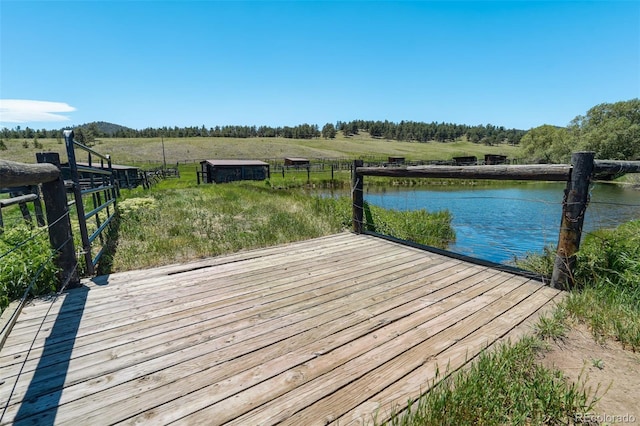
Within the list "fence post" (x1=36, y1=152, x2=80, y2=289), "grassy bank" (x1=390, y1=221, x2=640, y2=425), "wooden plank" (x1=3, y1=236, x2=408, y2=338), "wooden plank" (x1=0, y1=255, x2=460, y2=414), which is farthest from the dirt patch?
"fence post" (x1=36, y1=152, x2=80, y2=289)

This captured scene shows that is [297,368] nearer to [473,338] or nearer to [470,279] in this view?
[473,338]

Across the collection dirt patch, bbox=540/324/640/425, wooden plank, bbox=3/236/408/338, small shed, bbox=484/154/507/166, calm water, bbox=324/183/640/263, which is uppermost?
dirt patch, bbox=540/324/640/425

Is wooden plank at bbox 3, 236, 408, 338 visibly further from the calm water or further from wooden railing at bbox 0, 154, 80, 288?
the calm water

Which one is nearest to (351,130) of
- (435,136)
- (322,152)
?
(435,136)

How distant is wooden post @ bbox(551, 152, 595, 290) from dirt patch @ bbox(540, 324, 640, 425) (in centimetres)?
93

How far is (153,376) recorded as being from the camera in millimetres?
1943

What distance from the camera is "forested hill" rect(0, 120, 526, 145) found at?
4944 inches

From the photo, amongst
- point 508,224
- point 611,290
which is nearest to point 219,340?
point 611,290

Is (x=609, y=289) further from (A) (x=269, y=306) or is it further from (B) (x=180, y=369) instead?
(B) (x=180, y=369)

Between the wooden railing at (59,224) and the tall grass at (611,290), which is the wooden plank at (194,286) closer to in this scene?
the wooden railing at (59,224)

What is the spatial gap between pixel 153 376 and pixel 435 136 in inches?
6422

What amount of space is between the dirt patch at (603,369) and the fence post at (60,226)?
4.49 meters

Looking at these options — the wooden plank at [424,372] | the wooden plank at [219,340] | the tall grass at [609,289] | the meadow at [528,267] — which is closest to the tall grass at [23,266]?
the meadow at [528,267]

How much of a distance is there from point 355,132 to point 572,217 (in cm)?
16452
